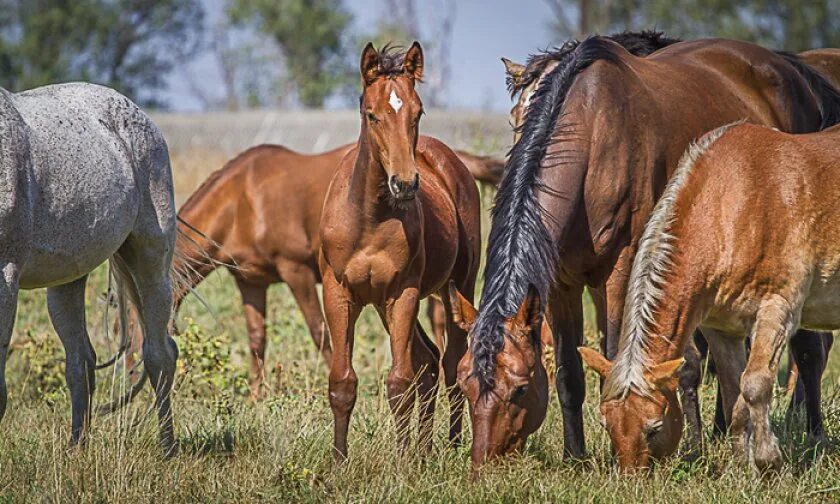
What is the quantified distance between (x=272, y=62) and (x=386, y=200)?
94.5ft

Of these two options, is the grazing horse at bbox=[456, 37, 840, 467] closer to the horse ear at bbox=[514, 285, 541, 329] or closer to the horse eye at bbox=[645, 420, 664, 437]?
the horse ear at bbox=[514, 285, 541, 329]

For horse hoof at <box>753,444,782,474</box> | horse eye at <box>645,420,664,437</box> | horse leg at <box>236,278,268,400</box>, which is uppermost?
horse eye at <box>645,420,664,437</box>

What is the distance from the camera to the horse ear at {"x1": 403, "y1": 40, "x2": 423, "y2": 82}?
17.0 ft

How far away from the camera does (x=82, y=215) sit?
16.3ft

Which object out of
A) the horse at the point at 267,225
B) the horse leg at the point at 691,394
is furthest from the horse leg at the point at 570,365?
the horse at the point at 267,225

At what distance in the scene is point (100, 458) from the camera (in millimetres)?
4785

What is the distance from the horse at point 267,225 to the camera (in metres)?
9.08

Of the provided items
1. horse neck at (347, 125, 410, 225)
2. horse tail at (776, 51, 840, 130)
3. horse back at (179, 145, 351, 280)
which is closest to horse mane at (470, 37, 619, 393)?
horse neck at (347, 125, 410, 225)

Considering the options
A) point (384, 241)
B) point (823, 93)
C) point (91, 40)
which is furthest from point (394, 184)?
point (91, 40)

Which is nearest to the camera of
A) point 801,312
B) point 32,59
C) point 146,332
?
point 801,312

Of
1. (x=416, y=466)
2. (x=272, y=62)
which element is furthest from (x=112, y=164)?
(x=272, y=62)

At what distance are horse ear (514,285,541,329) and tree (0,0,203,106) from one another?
25.7m

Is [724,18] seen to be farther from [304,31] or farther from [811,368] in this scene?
[811,368]

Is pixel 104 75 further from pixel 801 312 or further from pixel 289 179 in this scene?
pixel 801 312
